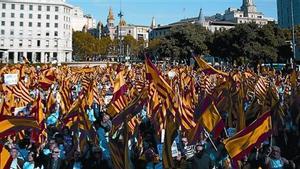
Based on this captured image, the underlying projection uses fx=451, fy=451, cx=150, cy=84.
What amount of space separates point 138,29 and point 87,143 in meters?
169

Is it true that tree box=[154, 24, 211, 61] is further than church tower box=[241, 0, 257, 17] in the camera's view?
No

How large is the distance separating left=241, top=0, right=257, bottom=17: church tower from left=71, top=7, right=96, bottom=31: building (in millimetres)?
58903

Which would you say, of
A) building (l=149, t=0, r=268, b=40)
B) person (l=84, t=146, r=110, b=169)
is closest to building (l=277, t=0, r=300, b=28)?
building (l=149, t=0, r=268, b=40)

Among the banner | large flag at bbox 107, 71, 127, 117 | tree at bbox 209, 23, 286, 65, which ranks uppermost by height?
tree at bbox 209, 23, 286, 65

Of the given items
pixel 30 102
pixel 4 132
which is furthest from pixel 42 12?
pixel 4 132

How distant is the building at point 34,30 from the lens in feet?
333

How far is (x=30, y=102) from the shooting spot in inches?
574

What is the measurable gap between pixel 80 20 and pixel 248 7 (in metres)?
62.5

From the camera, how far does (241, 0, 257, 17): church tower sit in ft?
545

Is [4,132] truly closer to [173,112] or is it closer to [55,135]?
[55,135]

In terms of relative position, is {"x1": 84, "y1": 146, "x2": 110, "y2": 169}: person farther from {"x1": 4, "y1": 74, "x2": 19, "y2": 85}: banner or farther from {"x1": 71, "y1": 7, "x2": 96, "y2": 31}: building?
{"x1": 71, "y1": 7, "x2": 96, "y2": 31}: building

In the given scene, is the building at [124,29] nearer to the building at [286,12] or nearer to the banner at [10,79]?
the building at [286,12]

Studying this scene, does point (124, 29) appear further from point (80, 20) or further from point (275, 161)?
point (275, 161)

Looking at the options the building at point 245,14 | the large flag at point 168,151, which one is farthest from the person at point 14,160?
the building at point 245,14
